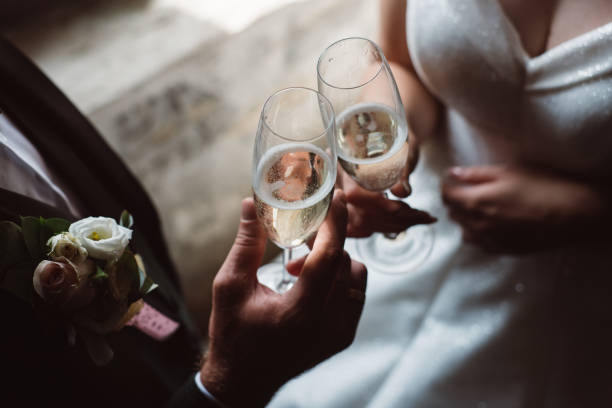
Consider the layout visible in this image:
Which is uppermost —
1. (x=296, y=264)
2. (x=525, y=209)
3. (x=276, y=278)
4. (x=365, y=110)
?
(x=365, y=110)

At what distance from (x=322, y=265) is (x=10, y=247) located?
1.28 feet

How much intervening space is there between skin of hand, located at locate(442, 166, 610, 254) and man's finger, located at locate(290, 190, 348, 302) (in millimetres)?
425

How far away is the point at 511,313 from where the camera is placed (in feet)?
3.16

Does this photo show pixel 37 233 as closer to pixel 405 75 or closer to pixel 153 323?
pixel 153 323

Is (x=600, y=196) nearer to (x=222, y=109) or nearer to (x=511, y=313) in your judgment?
(x=511, y=313)

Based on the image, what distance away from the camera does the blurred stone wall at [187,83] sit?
1923 millimetres

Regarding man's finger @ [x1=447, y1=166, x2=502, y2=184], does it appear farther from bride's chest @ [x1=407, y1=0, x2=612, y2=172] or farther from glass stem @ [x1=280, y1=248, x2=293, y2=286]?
glass stem @ [x1=280, y1=248, x2=293, y2=286]

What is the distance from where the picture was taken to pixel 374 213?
912 millimetres

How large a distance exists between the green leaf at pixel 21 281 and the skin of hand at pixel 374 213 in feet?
1.72

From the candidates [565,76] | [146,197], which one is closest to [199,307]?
[146,197]

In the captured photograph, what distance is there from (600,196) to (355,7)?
1.82 meters

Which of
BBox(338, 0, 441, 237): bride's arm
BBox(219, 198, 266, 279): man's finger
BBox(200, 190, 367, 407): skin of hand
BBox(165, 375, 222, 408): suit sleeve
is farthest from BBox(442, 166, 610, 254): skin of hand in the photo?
BBox(165, 375, 222, 408): suit sleeve

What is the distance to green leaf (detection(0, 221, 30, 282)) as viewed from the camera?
0.59 meters

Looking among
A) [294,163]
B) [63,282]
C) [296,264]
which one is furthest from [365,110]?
[63,282]
